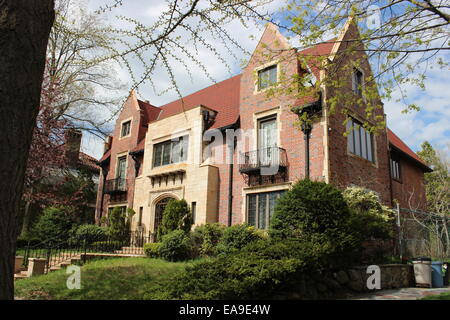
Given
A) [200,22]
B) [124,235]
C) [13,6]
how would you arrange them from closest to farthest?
[13,6], [200,22], [124,235]

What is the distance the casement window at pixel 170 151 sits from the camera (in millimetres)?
18606

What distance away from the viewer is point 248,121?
16422 mm

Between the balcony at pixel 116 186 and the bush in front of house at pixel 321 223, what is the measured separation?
14.5 metres

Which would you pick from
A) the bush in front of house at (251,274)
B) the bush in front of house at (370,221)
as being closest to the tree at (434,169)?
the bush in front of house at (370,221)

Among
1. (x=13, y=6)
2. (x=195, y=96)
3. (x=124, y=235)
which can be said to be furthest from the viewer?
(x=195, y=96)

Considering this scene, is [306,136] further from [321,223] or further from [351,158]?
[321,223]

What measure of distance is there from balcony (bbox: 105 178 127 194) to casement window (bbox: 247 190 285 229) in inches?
406

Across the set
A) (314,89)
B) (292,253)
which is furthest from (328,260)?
(314,89)

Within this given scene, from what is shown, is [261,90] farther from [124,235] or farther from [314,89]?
[124,235]

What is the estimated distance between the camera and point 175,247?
531 inches

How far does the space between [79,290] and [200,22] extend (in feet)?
25.2

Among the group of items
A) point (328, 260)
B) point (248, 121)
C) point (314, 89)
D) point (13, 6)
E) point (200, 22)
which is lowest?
point (328, 260)

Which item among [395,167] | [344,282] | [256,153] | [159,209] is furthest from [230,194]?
[395,167]

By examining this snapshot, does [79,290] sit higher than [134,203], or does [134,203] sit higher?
[134,203]
